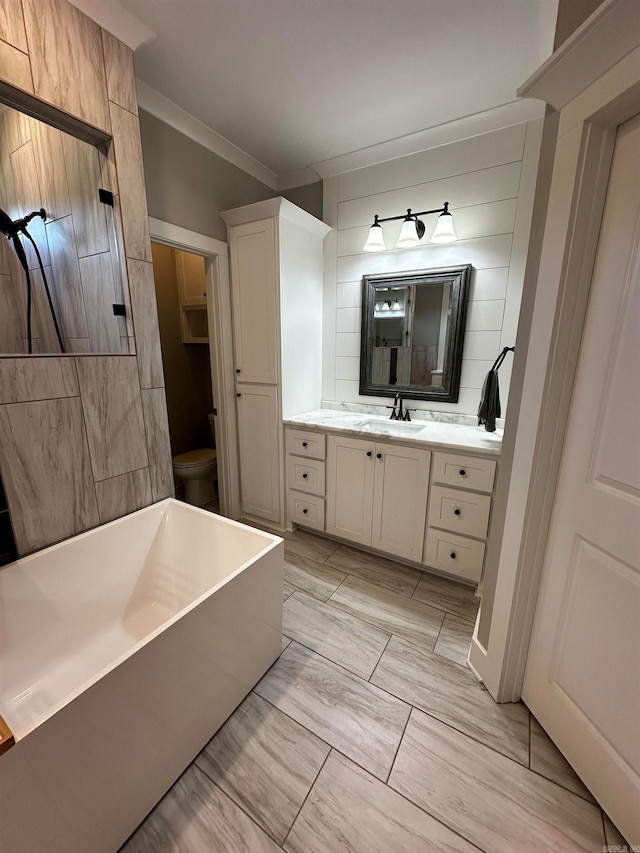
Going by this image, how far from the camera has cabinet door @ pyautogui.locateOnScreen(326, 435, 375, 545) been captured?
2164 millimetres

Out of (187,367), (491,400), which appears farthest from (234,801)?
(187,367)

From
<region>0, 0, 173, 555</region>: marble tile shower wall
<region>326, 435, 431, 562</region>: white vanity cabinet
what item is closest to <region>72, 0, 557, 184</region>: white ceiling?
<region>0, 0, 173, 555</region>: marble tile shower wall

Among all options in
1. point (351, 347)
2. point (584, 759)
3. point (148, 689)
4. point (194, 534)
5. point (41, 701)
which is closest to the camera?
point (148, 689)

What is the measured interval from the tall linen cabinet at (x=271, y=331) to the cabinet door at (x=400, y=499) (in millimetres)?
757

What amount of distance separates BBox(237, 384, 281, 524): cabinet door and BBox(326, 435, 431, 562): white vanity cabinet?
44 cm

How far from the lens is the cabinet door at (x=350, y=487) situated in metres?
2.16

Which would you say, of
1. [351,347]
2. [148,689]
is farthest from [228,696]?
[351,347]

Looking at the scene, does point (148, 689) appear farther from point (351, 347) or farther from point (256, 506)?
point (351, 347)

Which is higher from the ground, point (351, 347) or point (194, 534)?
point (351, 347)

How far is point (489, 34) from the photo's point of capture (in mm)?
1428

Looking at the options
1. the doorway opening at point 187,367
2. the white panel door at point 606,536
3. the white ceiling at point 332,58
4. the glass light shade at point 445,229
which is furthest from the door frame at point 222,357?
the white panel door at point 606,536

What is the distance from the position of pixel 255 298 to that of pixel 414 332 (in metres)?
1.13

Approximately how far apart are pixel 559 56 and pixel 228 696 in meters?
2.24

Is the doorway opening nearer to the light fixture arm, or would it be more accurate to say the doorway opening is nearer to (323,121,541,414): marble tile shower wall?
(323,121,541,414): marble tile shower wall
